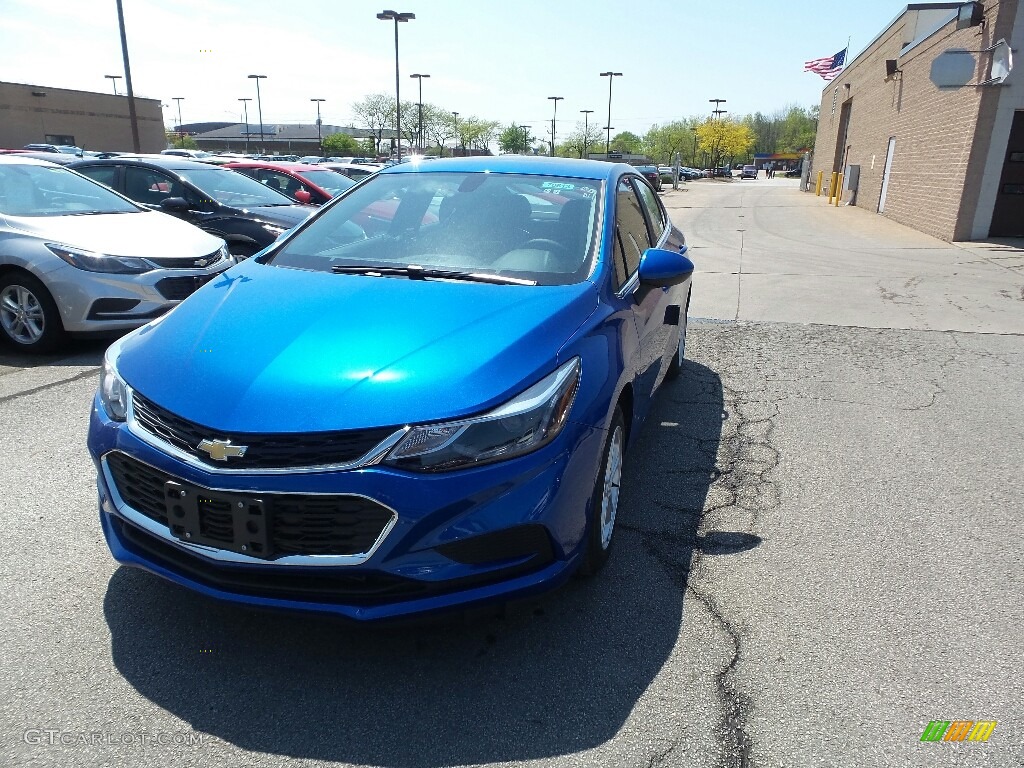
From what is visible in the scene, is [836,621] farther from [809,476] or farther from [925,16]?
[925,16]

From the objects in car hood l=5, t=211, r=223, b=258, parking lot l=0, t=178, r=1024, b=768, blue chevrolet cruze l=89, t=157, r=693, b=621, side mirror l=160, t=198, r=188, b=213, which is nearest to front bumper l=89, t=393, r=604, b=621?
blue chevrolet cruze l=89, t=157, r=693, b=621

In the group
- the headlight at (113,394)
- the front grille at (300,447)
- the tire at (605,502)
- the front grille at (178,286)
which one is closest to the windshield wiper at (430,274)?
the tire at (605,502)

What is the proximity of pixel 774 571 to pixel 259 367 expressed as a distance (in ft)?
7.31

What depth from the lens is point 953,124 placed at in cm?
1627

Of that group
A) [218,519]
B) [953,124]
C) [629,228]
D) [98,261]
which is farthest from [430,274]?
[953,124]

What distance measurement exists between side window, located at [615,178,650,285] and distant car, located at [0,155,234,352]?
13.0ft

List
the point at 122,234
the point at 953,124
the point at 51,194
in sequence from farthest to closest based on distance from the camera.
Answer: the point at 953,124 < the point at 51,194 < the point at 122,234

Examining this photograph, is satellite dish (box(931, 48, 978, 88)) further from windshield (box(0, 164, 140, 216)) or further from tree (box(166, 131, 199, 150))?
tree (box(166, 131, 199, 150))

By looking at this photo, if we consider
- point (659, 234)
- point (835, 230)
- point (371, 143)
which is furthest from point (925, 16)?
point (371, 143)

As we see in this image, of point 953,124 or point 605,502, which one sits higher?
point 953,124

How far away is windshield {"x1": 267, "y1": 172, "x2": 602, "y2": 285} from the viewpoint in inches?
129

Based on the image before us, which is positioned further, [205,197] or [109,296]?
[205,197]

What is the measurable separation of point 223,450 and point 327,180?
500 inches

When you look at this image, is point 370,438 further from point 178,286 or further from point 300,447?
point 178,286
